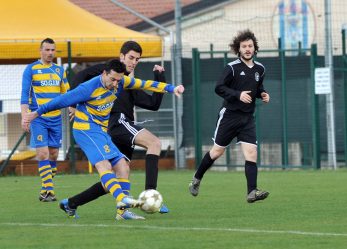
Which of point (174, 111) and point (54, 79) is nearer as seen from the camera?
point (54, 79)

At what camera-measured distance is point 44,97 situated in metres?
14.6

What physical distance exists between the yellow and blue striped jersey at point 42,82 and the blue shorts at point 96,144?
3.95m

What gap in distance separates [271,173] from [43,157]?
726 centimetres

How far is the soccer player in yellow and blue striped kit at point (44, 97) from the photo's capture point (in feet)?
47.1

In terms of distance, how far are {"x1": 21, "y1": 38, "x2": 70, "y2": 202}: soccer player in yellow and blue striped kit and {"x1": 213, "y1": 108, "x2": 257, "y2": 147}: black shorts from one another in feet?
8.38

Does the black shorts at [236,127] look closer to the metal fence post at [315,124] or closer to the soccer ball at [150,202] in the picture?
the soccer ball at [150,202]

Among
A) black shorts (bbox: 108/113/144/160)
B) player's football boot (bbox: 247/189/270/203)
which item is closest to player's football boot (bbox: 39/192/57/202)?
black shorts (bbox: 108/113/144/160)

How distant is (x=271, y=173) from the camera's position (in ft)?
68.1

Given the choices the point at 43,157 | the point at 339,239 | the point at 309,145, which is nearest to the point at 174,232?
the point at 339,239

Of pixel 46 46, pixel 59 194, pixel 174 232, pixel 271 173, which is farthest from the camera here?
pixel 271 173

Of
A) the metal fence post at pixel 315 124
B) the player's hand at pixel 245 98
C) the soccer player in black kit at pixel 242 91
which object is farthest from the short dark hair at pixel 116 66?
the metal fence post at pixel 315 124

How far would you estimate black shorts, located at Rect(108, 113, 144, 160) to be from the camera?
11492mm

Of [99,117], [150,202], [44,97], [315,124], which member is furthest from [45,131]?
[315,124]

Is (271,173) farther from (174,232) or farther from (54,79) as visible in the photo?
(174,232)
